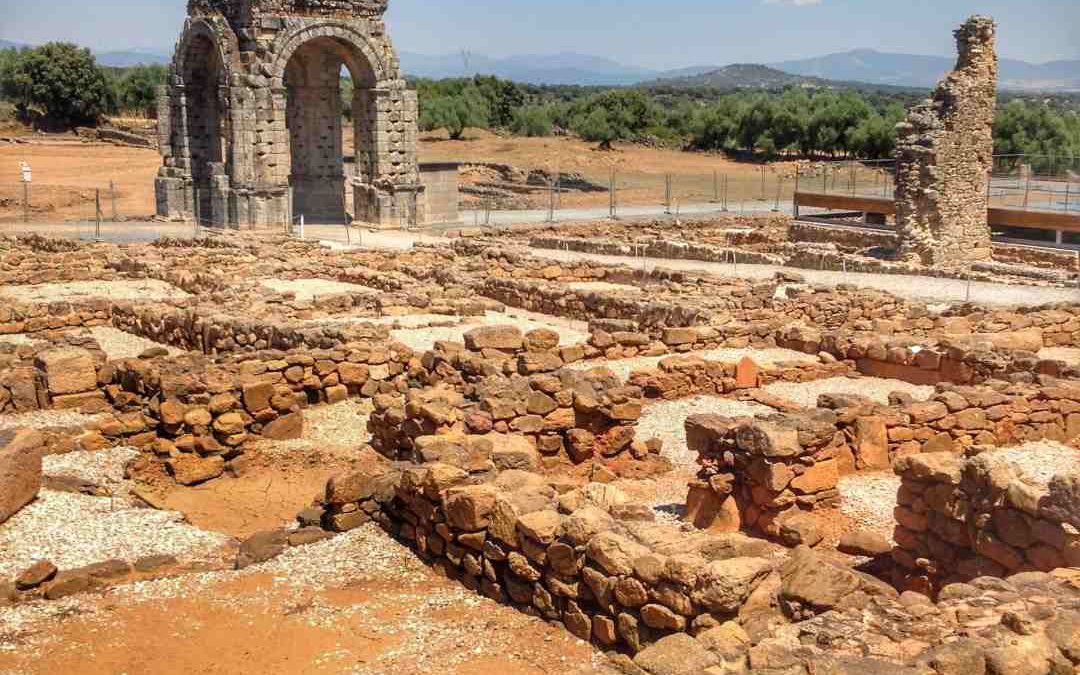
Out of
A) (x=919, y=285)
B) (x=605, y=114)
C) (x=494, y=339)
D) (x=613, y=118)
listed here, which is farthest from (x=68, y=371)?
(x=613, y=118)

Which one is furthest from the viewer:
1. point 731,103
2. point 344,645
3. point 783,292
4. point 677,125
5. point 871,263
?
point 677,125

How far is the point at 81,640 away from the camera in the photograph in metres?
7.05

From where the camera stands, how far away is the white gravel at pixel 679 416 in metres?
11.8

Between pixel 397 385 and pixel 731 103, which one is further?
pixel 731 103

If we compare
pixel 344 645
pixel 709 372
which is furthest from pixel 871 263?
pixel 344 645

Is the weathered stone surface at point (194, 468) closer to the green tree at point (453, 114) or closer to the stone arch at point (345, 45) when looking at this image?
the stone arch at point (345, 45)

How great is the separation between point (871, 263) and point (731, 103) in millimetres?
56703

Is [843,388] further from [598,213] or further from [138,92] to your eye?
[138,92]

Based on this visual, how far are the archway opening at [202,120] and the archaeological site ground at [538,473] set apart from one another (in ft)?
41.6

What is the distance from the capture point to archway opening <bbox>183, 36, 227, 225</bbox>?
3719cm

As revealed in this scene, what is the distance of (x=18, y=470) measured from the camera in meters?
9.04

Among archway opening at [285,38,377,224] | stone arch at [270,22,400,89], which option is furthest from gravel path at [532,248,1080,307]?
archway opening at [285,38,377,224]

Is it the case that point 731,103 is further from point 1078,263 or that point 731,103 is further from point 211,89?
point 1078,263

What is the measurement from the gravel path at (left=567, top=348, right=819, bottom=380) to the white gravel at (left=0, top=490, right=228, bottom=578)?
700 cm
